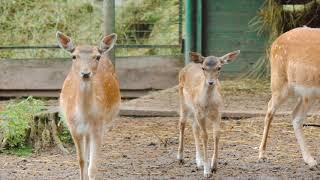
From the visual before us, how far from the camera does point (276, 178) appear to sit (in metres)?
7.28

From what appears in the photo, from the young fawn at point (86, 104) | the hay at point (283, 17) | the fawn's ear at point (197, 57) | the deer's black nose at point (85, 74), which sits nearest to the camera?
the deer's black nose at point (85, 74)

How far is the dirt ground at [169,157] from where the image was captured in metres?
7.54

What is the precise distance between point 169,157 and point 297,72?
1527 mm

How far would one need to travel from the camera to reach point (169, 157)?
8.27m

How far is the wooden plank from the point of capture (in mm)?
13633

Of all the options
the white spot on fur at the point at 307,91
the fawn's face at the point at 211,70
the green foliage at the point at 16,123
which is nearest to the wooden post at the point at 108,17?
the green foliage at the point at 16,123

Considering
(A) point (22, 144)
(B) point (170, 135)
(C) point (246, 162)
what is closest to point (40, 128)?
(A) point (22, 144)

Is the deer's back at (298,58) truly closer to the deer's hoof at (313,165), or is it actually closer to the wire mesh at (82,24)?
the deer's hoof at (313,165)

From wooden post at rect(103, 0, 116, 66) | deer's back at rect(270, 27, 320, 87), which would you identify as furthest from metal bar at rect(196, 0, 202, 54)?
deer's back at rect(270, 27, 320, 87)

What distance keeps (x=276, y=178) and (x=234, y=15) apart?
627 centimetres

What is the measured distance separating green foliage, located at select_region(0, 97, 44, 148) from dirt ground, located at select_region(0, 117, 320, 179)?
230 millimetres

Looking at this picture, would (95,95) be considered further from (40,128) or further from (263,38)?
(263,38)

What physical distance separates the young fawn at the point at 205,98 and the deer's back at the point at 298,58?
861mm

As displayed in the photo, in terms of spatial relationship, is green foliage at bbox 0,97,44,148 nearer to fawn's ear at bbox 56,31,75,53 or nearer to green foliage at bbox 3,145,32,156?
green foliage at bbox 3,145,32,156
